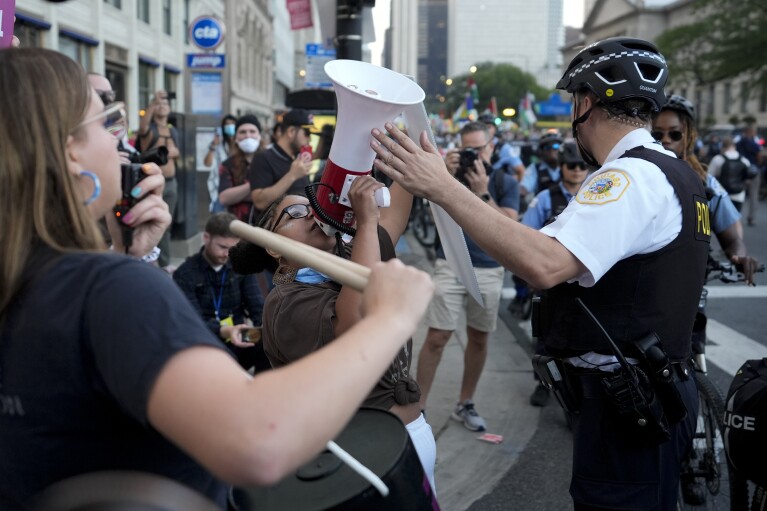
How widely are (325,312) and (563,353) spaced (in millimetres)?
841

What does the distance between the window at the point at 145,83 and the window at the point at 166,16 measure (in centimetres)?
222

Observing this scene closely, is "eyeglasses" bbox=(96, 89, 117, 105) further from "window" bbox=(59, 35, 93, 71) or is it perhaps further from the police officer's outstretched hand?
"window" bbox=(59, 35, 93, 71)

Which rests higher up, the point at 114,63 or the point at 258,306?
the point at 114,63

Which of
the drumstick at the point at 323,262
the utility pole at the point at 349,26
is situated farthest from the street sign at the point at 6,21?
the utility pole at the point at 349,26

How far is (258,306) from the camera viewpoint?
200 inches

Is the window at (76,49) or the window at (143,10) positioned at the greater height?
the window at (143,10)

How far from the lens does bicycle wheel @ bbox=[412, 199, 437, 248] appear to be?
42.5 ft

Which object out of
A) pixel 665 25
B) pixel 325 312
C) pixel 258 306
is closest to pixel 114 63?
pixel 258 306

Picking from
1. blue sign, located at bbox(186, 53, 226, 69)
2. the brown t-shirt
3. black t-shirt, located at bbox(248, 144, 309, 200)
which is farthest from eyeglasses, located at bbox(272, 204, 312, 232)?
blue sign, located at bbox(186, 53, 226, 69)

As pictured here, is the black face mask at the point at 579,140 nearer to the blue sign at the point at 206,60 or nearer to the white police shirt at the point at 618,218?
the white police shirt at the point at 618,218

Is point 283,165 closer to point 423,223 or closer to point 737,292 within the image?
point 737,292

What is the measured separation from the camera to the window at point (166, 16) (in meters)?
27.5

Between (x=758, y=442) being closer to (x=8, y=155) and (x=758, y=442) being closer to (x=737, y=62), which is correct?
(x=8, y=155)

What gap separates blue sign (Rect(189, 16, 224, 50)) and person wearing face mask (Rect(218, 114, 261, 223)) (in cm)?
639
